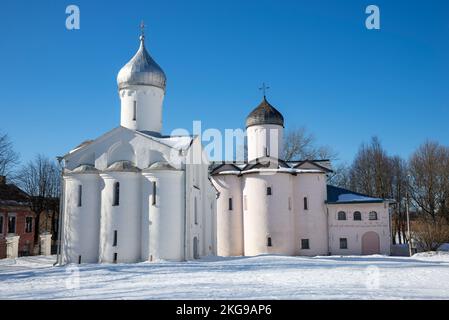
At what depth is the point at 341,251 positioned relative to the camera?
3259 centimetres

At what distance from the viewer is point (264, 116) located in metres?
34.8

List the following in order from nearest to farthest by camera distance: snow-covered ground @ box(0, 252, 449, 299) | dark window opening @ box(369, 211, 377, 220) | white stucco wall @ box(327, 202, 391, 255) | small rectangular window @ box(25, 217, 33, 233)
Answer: snow-covered ground @ box(0, 252, 449, 299) → white stucco wall @ box(327, 202, 391, 255) → dark window opening @ box(369, 211, 377, 220) → small rectangular window @ box(25, 217, 33, 233)

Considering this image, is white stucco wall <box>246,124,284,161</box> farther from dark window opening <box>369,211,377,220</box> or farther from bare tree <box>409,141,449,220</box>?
bare tree <box>409,141,449,220</box>

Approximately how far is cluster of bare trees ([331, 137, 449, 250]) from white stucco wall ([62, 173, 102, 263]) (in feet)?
86.2

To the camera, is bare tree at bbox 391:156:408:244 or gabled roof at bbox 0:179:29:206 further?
bare tree at bbox 391:156:408:244

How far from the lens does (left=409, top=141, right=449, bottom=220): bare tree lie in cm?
4128

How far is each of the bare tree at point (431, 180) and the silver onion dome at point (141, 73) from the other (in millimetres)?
27325

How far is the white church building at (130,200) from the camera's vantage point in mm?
22922

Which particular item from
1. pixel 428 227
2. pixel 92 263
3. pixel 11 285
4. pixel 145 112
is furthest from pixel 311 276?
pixel 428 227

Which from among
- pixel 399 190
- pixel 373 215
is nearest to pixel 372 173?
pixel 399 190

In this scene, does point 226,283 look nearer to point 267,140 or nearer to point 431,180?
point 267,140

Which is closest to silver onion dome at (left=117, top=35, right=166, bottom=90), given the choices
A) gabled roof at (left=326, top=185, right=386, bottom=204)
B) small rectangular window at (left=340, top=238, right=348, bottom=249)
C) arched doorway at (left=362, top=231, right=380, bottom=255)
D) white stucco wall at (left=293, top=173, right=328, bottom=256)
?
white stucco wall at (left=293, top=173, right=328, bottom=256)
